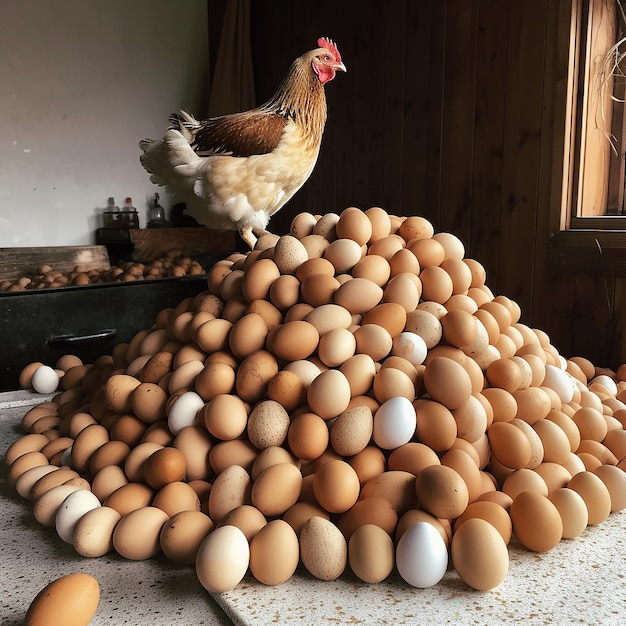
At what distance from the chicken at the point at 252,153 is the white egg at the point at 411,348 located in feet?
2.36

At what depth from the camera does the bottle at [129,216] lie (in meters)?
3.08

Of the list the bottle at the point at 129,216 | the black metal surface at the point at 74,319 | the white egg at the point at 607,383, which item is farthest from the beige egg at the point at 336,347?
the bottle at the point at 129,216

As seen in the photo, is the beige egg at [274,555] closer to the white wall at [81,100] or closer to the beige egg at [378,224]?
the beige egg at [378,224]

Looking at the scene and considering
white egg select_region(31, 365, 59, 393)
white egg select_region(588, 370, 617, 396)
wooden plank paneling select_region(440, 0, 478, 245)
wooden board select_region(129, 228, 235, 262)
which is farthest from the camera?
wooden board select_region(129, 228, 235, 262)

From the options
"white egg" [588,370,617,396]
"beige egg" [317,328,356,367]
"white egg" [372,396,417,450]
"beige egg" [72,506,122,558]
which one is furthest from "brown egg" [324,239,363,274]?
"white egg" [588,370,617,396]

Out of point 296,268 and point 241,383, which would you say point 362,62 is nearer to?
point 296,268

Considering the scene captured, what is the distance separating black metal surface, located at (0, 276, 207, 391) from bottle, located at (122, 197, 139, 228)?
1.41 meters

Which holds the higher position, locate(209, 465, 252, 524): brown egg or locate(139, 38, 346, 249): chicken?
locate(139, 38, 346, 249): chicken

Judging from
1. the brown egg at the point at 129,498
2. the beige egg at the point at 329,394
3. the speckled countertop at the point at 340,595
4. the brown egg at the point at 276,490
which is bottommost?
the speckled countertop at the point at 340,595

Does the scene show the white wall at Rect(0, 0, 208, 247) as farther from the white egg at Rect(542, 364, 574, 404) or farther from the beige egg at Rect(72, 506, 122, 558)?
the white egg at Rect(542, 364, 574, 404)

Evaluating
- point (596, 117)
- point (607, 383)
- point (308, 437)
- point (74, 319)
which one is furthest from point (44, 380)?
point (596, 117)

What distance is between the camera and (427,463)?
2.42 ft

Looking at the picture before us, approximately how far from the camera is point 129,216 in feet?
10.2

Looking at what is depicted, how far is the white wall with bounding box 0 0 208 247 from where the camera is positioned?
284 cm
